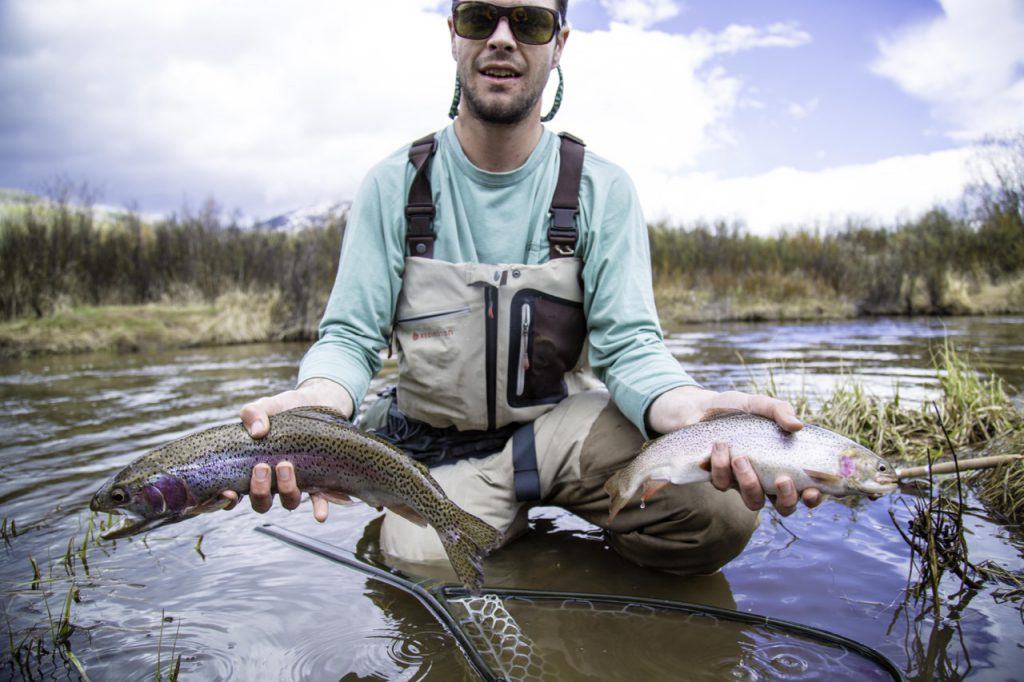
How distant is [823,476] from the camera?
241 cm

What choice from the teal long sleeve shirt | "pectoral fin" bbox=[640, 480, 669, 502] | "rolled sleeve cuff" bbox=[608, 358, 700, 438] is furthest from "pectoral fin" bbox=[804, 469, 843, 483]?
the teal long sleeve shirt

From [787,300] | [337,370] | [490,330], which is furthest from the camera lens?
[787,300]

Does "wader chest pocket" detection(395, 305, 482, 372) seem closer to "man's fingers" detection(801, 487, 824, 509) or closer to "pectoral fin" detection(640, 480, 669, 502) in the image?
"pectoral fin" detection(640, 480, 669, 502)

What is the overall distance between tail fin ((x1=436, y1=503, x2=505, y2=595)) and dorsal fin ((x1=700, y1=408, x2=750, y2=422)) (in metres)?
0.89

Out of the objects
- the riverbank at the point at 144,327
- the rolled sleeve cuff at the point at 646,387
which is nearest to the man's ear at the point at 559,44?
the rolled sleeve cuff at the point at 646,387

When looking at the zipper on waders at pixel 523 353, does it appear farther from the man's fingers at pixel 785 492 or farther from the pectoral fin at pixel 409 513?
the man's fingers at pixel 785 492

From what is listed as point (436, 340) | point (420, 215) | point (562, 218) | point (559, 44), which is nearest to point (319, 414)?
point (436, 340)

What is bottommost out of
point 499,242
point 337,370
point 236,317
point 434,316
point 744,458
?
point 236,317

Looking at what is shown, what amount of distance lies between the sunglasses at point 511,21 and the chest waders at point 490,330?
54cm

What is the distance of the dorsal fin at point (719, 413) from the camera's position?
99.4 inches

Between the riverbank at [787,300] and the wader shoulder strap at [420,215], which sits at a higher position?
the wader shoulder strap at [420,215]

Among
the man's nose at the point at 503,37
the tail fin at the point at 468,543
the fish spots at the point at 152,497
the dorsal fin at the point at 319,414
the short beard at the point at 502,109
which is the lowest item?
the tail fin at the point at 468,543

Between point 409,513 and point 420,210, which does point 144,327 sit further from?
point 409,513

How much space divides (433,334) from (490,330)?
29 cm
